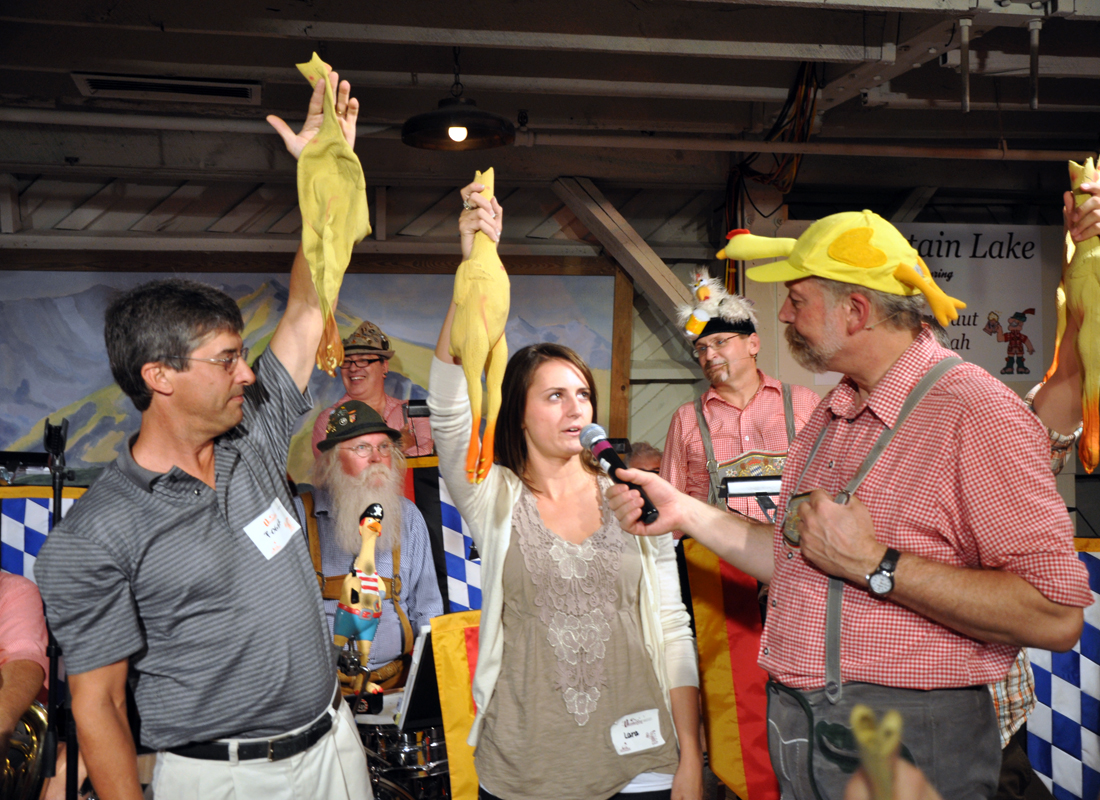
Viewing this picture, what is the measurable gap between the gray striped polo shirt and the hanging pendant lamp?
8.73 feet

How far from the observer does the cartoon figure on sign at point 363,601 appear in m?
2.89

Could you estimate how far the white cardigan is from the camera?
1791mm

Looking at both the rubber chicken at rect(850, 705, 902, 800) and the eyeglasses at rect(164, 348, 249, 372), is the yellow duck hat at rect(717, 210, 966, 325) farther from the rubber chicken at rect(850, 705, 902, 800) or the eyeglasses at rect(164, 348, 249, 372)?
the rubber chicken at rect(850, 705, 902, 800)

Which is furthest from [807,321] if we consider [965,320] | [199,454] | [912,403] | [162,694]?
[965,320]

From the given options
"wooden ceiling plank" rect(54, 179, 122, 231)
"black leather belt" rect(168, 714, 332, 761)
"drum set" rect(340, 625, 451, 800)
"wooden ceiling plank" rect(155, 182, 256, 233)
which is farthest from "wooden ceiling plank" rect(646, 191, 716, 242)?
"black leather belt" rect(168, 714, 332, 761)

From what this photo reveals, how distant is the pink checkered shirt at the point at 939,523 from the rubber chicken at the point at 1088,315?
1.32ft

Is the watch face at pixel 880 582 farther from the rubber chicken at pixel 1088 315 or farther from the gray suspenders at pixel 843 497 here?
the rubber chicken at pixel 1088 315

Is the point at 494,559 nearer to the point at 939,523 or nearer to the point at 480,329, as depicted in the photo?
the point at 480,329

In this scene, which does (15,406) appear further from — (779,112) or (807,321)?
(807,321)

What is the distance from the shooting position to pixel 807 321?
1.71m

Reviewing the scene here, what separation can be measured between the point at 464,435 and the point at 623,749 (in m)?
0.74

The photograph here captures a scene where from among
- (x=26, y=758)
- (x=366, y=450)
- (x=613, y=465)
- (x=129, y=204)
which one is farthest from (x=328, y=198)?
(x=129, y=204)

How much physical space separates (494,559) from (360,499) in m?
1.68

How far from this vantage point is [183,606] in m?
1.61
